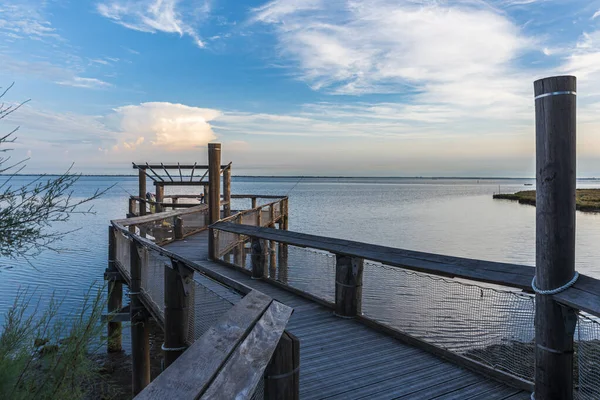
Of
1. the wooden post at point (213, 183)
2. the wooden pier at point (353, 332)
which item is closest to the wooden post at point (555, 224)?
the wooden pier at point (353, 332)

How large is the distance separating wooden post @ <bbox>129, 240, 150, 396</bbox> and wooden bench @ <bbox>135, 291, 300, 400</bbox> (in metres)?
5.49

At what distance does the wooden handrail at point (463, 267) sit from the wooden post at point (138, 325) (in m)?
2.47

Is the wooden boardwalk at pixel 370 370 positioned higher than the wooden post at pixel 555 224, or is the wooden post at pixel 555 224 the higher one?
the wooden post at pixel 555 224

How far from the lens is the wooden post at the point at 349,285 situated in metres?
5.67

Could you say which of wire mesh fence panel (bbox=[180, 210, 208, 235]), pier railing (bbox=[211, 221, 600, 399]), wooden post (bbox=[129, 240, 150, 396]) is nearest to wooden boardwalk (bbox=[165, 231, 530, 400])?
pier railing (bbox=[211, 221, 600, 399])

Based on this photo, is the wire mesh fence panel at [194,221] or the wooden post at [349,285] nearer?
the wooden post at [349,285]

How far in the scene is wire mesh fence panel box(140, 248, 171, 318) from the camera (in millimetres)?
6023

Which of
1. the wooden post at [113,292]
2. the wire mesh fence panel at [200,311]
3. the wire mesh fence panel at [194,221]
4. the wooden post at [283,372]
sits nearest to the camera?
the wooden post at [283,372]

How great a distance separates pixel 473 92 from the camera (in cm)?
2019

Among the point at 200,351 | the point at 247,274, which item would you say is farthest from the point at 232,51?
the point at 200,351

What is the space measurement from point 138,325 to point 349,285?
473cm

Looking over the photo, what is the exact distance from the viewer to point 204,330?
453 centimetres

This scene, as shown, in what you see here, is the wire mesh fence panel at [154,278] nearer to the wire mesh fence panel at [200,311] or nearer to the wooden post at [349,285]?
the wire mesh fence panel at [200,311]

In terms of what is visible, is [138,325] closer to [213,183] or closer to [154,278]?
[154,278]
